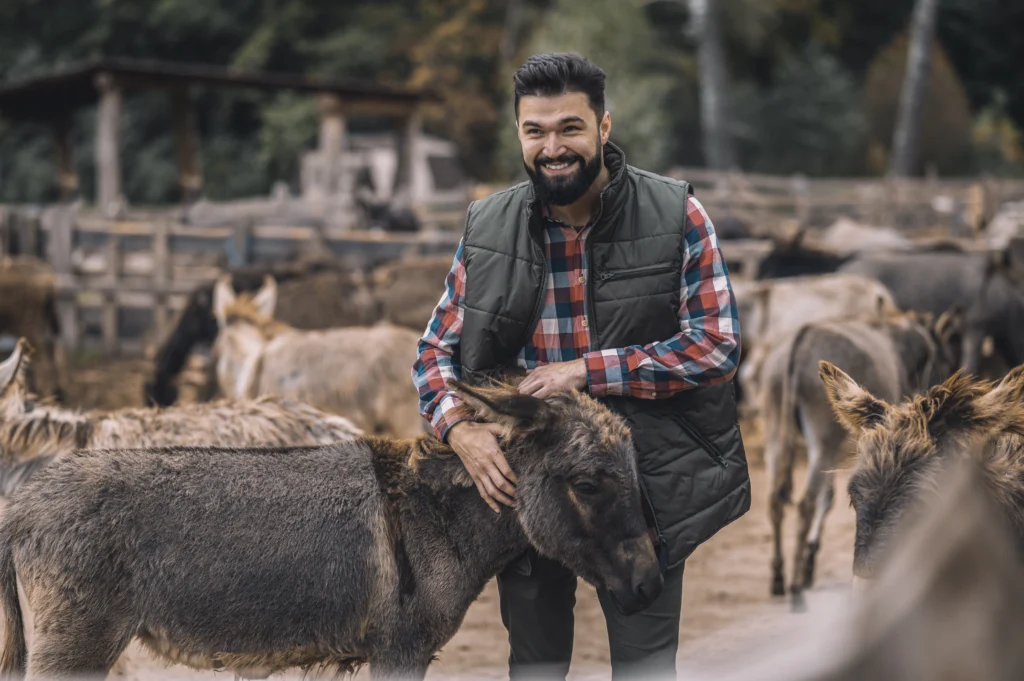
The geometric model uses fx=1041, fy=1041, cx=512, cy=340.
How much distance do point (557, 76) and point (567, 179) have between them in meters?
0.29

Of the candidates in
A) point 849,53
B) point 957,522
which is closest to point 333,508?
point 957,522

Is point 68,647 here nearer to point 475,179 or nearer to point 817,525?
point 817,525

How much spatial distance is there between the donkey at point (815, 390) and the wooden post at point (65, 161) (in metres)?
21.0

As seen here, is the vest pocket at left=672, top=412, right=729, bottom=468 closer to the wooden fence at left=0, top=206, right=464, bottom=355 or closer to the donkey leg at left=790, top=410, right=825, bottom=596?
the donkey leg at left=790, top=410, right=825, bottom=596

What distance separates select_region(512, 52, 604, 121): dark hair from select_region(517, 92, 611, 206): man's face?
0.06 feet

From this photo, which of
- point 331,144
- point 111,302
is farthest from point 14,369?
point 331,144

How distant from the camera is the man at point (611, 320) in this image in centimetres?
297

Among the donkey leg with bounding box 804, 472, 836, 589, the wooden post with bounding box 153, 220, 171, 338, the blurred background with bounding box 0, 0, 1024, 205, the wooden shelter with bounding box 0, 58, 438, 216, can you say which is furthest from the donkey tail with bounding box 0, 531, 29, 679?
the blurred background with bounding box 0, 0, 1024, 205

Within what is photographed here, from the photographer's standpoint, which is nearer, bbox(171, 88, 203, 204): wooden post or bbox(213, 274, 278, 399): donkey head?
bbox(213, 274, 278, 399): donkey head

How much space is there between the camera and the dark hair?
292 centimetres

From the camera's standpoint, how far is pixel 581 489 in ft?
9.42

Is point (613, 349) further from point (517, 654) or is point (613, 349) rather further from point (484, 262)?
point (517, 654)

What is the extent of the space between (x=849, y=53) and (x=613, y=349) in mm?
46836

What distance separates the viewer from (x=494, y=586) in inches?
265
